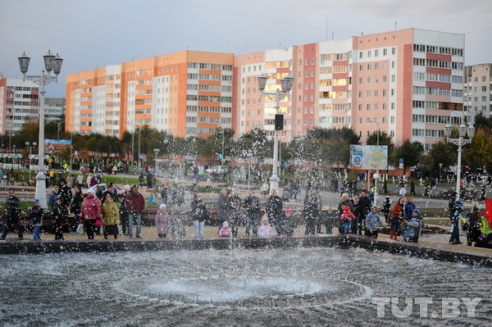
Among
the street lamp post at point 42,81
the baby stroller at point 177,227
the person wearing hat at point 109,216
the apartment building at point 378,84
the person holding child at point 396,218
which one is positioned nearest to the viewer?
the person wearing hat at point 109,216

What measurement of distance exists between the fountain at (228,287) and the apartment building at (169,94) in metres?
106

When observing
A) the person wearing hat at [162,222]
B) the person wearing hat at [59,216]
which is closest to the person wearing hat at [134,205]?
the person wearing hat at [162,222]

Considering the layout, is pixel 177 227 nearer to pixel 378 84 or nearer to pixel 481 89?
pixel 378 84

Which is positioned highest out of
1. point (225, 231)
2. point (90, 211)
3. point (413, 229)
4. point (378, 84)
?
point (378, 84)

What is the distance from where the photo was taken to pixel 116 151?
404 feet

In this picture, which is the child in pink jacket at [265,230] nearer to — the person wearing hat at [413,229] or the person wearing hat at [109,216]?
the person wearing hat at [413,229]

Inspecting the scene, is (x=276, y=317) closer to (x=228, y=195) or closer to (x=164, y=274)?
(x=164, y=274)

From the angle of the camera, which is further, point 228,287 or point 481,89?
point 481,89

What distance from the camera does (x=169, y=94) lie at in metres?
130

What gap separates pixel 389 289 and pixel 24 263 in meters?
8.37

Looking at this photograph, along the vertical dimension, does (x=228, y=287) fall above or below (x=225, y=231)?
below

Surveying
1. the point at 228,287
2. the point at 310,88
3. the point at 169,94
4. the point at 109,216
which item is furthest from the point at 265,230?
the point at 169,94

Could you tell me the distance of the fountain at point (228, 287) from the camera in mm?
11422

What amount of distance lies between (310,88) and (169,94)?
3130 centimetres
